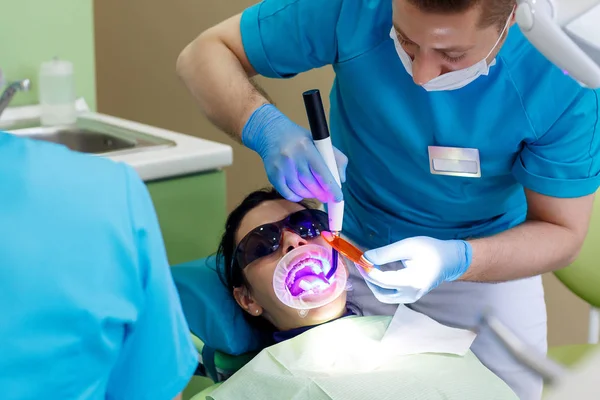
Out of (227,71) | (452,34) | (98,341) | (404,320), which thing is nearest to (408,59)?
(452,34)

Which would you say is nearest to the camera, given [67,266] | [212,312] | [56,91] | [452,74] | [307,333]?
[67,266]

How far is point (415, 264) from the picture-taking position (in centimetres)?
144

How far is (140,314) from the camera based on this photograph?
35.5 inches

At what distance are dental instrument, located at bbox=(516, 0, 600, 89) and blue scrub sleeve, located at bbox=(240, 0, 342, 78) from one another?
640 mm

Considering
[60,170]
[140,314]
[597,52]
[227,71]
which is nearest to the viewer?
[60,170]

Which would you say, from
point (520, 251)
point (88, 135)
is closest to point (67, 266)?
point (520, 251)

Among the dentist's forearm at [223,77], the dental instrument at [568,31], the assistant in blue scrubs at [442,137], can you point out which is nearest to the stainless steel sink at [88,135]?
the dentist's forearm at [223,77]

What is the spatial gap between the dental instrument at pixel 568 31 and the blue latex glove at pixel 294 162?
1.85 ft

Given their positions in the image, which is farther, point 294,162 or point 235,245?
point 235,245

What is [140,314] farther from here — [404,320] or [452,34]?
[404,320]

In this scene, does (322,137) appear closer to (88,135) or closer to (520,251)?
(520,251)

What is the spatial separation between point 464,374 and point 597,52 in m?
0.72

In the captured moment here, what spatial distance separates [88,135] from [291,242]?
2.79ft

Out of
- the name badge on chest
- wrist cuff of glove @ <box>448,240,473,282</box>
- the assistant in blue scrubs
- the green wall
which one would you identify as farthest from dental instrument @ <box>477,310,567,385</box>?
the green wall
